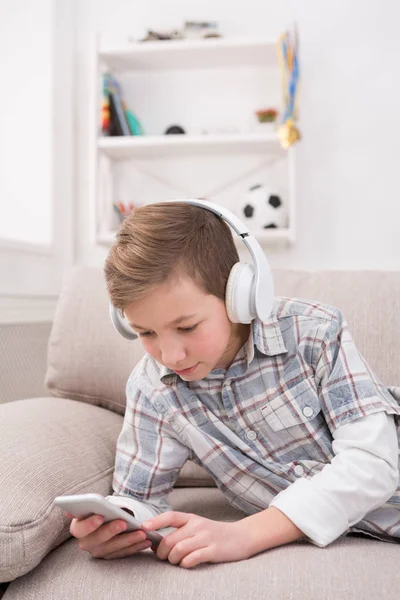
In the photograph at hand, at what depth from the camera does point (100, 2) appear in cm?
267

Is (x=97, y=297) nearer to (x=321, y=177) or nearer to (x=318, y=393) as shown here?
(x=318, y=393)

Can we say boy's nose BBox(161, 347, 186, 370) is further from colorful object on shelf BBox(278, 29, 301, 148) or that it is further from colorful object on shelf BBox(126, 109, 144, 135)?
colorful object on shelf BBox(126, 109, 144, 135)

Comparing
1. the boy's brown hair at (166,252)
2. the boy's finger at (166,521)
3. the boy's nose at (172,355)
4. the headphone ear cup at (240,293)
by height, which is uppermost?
the boy's brown hair at (166,252)

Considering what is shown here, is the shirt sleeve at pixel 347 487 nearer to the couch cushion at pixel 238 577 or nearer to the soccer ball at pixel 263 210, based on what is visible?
the couch cushion at pixel 238 577

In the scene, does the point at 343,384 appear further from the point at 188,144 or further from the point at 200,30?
the point at 200,30

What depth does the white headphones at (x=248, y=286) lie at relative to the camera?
1015mm

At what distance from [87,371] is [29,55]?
1.42 meters

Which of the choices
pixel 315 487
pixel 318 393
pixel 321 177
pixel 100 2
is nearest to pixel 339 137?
pixel 321 177

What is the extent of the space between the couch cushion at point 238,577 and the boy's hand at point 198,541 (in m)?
0.01

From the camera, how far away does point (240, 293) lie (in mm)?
1016

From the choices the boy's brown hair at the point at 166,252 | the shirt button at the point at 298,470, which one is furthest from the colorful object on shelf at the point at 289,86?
the shirt button at the point at 298,470

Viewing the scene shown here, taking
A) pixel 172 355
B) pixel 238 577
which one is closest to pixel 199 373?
pixel 172 355

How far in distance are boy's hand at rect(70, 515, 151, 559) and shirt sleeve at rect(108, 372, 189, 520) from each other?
15cm

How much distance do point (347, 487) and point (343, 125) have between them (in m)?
1.76
